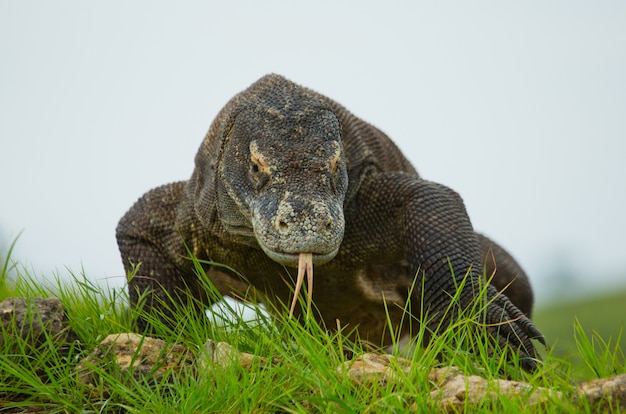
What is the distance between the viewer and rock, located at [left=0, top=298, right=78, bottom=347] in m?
4.30

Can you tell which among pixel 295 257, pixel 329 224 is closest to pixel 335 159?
pixel 329 224

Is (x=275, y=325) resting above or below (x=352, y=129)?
below

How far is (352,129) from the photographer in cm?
556

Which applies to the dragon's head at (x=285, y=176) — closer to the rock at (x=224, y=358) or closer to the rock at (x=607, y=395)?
the rock at (x=224, y=358)

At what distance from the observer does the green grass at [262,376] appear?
3465mm

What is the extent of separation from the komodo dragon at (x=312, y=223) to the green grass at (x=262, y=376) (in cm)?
35

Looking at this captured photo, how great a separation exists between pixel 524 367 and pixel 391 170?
65.8 inches

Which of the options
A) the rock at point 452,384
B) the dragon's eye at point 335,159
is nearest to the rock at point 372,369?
the rock at point 452,384

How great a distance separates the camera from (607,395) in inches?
126

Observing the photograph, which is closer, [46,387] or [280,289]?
[46,387]

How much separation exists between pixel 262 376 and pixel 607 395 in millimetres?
1315

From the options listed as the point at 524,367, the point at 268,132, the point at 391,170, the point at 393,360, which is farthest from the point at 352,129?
the point at 393,360

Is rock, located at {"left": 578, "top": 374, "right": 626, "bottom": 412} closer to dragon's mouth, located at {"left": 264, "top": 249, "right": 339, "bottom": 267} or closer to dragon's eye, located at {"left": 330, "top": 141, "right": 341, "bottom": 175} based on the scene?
dragon's mouth, located at {"left": 264, "top": 249, "right": 339, "bottom": 267}

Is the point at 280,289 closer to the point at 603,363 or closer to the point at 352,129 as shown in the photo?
the point at 352,129
